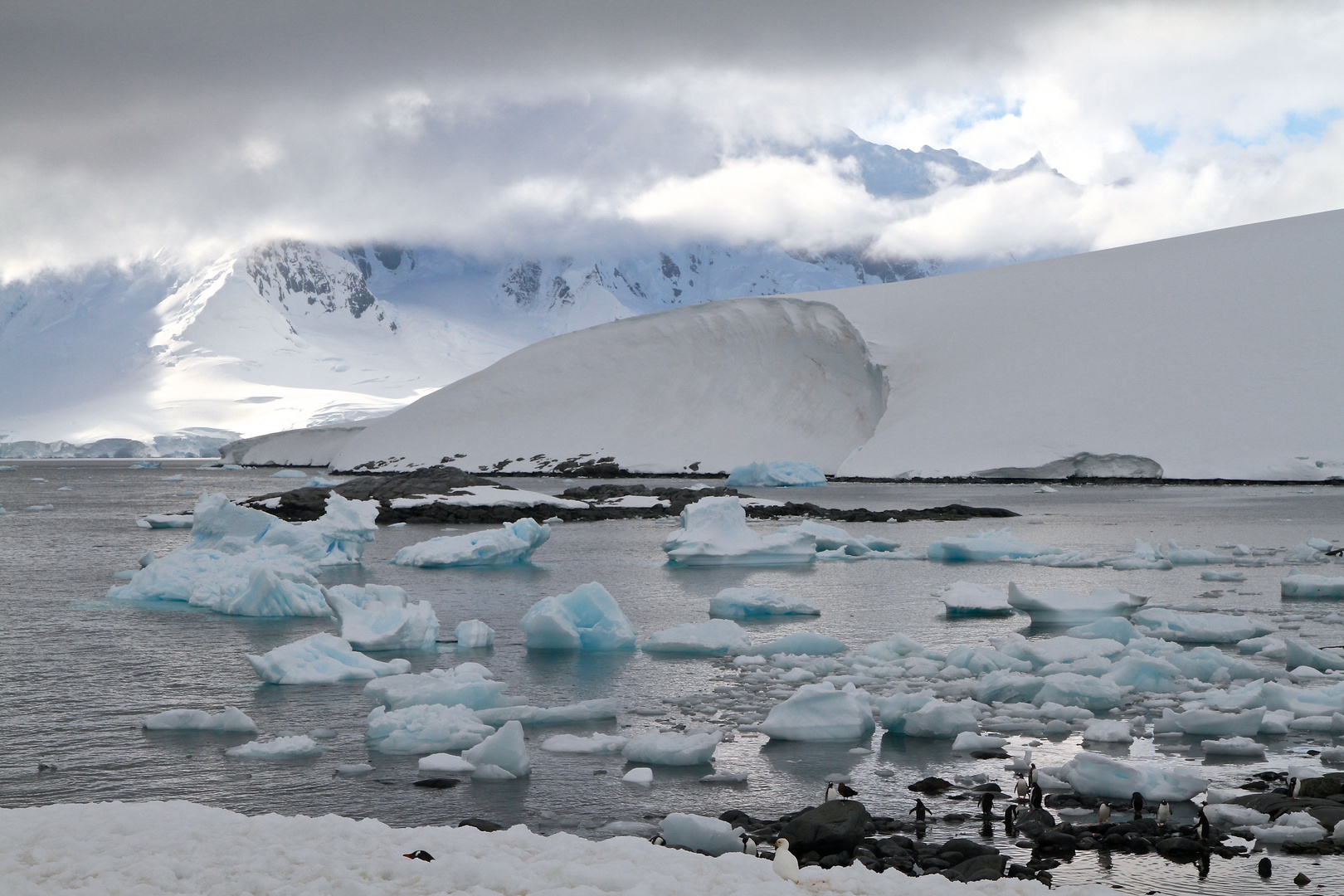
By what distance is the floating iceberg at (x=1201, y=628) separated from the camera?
30.3 ft

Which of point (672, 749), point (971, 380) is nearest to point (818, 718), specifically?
point (672, 749)

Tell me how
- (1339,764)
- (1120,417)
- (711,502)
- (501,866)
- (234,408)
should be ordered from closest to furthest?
(501,866), (1339,764), (711,502), (1120,417), (234,408)

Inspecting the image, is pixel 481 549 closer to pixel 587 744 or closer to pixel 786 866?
pixel 587 744

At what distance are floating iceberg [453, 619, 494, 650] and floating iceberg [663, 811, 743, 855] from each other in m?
5.06

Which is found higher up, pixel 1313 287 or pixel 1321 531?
pixel 1313 287

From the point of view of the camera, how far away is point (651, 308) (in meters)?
148

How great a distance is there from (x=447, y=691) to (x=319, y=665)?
1732 mm

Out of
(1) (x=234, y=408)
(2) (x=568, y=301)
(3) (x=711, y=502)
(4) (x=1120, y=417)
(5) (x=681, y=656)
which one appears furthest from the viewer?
(2) (x=568, y=301)

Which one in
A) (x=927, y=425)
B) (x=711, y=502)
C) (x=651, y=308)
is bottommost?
(x=711, y=502)

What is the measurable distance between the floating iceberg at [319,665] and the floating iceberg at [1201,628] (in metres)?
6.20

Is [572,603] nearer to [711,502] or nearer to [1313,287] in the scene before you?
[711,502]

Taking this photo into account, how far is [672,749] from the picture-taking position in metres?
5.72

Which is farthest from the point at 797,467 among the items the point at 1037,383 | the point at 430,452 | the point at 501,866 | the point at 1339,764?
the point at 501,866

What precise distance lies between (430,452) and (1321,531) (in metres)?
31.5
